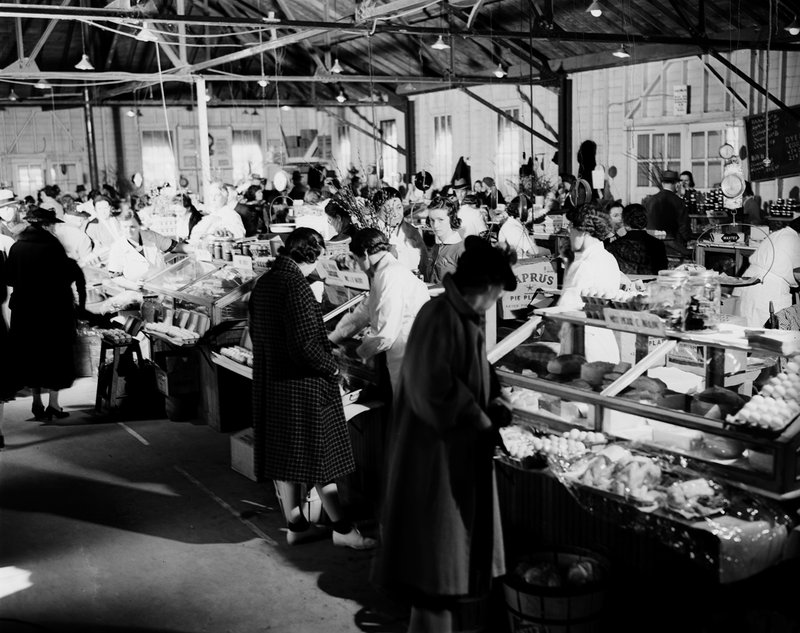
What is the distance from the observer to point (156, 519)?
5523mm

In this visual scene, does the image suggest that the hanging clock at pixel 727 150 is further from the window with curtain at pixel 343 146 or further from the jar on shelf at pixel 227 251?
the window with curtain at pixel 343 146

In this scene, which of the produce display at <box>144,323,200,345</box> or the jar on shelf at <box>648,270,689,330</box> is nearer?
the jar on shelf at <box>648,270,689,330</box>

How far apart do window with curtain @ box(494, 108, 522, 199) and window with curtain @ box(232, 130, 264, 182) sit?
362 inches

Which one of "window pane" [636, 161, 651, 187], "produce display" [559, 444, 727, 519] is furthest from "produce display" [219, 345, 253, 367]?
"window pane" [636, 161, 651, 187]

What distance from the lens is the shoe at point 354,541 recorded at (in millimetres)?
4941

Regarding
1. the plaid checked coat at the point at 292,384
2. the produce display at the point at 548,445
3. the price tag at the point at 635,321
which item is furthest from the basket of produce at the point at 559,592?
the plaid checked coat at the point at 292,384

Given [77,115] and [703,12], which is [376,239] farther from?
[77,115]

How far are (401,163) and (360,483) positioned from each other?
19.4 m

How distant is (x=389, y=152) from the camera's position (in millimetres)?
25188

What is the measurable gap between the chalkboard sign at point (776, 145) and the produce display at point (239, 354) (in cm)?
684

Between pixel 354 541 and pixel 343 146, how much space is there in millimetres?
23185

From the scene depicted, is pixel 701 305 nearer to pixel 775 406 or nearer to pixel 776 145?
pixel 775 406

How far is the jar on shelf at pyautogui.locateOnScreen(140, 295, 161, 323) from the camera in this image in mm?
8722

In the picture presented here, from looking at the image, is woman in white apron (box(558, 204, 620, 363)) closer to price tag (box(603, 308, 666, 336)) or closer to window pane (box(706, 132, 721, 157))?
price tag (box(603, 308, 666, 336))
